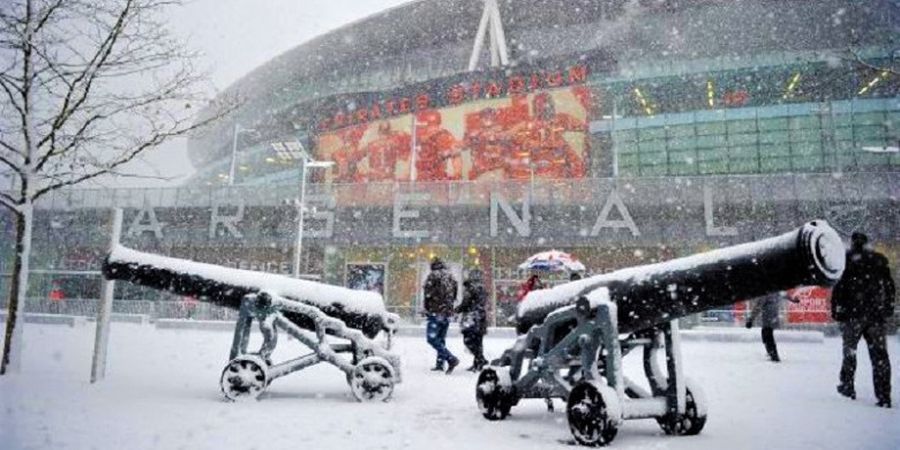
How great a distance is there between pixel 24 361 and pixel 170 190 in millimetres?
20548

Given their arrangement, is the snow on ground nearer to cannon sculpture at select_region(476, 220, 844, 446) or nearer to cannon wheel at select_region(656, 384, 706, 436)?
cannon wheel at select_region(656, 384, 706, 436)

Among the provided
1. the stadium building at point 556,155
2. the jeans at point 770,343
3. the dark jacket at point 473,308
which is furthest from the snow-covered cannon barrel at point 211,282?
the stadium building at point 556,155

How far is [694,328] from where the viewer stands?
20547 mm

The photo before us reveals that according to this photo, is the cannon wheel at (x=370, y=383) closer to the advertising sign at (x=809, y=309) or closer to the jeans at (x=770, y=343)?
the jeans at (x=770, y=343)

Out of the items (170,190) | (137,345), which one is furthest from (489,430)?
(170,190)

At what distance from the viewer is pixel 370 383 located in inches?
234

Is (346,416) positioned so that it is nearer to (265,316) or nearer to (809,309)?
(265,316)

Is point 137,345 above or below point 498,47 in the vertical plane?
below

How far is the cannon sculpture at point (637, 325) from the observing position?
3.39 m

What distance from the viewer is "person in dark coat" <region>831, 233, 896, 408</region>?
6.08 metres

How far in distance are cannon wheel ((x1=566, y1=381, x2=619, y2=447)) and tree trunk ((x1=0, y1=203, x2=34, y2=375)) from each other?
6458mm

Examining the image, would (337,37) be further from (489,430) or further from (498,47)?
(489,430)

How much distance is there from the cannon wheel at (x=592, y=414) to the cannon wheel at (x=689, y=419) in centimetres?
67

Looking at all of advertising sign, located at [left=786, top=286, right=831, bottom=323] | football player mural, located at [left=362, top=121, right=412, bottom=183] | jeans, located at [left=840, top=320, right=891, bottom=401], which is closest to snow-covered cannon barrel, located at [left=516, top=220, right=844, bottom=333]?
jeans, located at [left=840, top=320, right=891, bottom=401]
